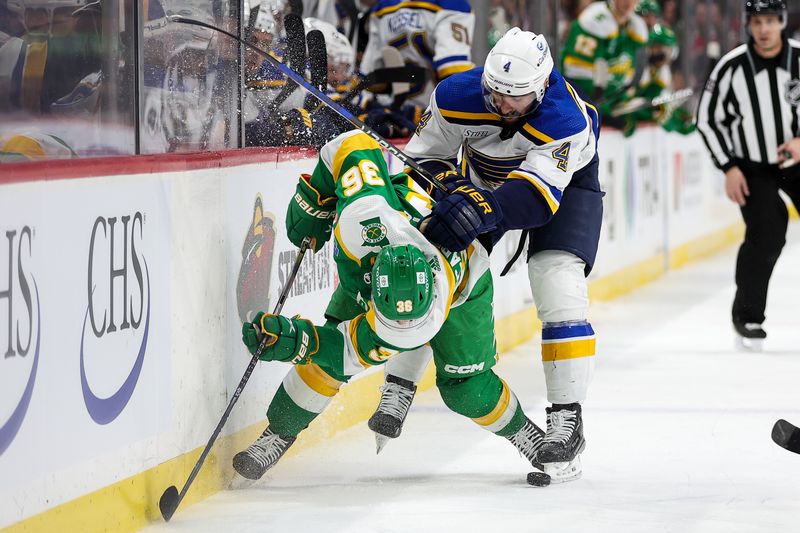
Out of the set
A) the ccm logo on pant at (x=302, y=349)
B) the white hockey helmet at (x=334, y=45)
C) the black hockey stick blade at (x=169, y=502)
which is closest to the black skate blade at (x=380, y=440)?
the ccm logo on pant at (x=302, y=349)

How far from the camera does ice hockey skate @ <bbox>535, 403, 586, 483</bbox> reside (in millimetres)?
3814

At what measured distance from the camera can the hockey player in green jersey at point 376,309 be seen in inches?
132

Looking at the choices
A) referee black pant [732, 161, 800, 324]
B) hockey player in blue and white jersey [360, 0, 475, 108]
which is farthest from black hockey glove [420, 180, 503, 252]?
referee black pant [732, 161, 800, 324]

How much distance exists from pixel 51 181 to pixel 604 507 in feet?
5.12

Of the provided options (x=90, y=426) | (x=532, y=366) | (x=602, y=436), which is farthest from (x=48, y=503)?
(x=532, y=366)

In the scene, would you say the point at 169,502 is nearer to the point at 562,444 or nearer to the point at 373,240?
the point at 373,240

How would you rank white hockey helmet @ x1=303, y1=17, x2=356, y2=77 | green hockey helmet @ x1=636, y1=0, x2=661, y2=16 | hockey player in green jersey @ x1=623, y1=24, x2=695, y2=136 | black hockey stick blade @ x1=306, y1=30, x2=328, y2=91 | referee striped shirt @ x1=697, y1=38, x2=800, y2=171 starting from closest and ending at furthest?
black hockey stick blade @ x1=306, y1=30, x2=328, y2=91
white hockey helmet @ x1=303, y1=17, x2=356, y2=77
referee striped shirt @ x1=697, y1=38, x2=800, y2=171
hockey player in green jersey @ x1=623, y1=24, x2=695, y2=136
green hockey helmet @ x1=636, y1=0, x2=661, y2=16

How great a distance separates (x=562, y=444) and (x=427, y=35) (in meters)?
2.54

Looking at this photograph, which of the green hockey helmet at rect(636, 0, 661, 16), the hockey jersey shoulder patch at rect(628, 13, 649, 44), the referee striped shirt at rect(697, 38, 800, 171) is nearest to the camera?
the referee striped shirt at rect(697, 38, 800, 171)

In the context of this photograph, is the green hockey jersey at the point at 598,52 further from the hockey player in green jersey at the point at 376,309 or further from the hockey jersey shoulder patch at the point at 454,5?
the hockey player in green jersey at the point at 376,309

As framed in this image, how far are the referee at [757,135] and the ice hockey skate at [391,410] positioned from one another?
8.94ft

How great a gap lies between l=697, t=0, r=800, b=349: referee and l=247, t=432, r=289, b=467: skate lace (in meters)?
3.10

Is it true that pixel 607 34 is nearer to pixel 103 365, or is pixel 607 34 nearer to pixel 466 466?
pixel 466 466

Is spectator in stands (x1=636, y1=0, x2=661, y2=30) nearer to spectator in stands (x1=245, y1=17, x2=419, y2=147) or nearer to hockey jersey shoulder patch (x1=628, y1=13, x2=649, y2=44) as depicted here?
hockey jersey shoulder patch (x1=628, y1=13, x2=649, y2=44)
